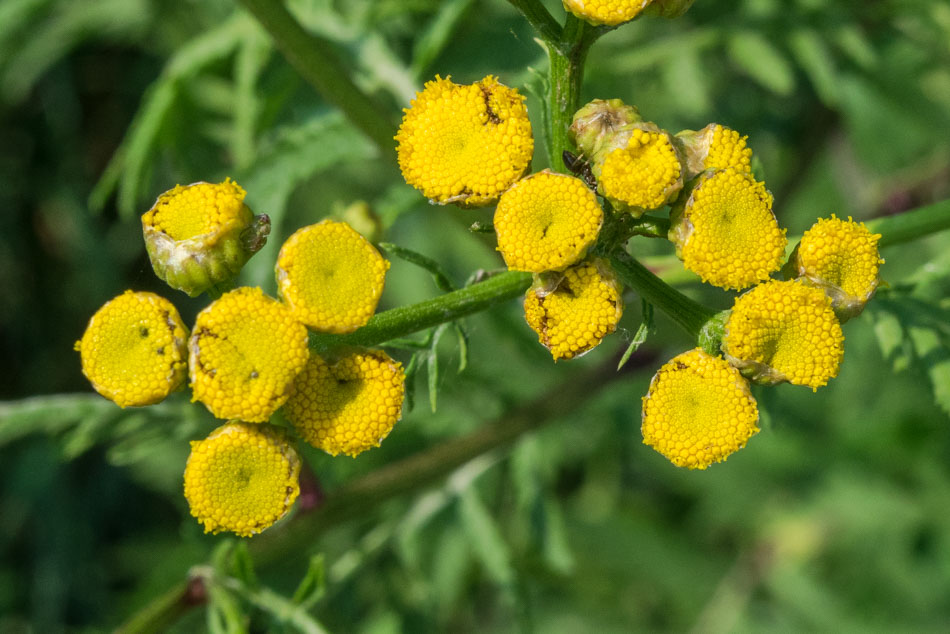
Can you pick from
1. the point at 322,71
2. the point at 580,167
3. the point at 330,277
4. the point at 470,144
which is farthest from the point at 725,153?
the point at 322,71

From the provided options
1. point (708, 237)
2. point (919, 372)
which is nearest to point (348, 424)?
point (708, 237)

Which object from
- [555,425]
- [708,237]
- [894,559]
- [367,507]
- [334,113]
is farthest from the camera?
[894,559]

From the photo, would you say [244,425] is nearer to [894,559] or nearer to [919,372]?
[919,372]

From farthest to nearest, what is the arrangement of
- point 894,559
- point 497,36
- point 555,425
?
point 894,559 < point 555,425 < point 497,36

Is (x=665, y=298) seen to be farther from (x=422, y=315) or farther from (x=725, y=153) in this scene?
(x=422, y=315)

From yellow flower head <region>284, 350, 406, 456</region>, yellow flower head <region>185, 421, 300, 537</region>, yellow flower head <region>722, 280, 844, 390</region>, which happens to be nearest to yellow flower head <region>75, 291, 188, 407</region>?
yellow flower head <region>185, 421, 300, 537</region>

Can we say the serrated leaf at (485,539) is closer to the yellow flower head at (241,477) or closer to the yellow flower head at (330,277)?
the yellow flower head at (241,477)
